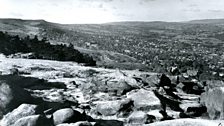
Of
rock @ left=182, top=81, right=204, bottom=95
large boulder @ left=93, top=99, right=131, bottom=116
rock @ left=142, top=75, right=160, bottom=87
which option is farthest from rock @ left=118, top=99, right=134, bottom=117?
rock @ left=182, top=81, right=204, bottom=95

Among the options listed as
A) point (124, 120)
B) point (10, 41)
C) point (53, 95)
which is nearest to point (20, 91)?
point (53, 95)

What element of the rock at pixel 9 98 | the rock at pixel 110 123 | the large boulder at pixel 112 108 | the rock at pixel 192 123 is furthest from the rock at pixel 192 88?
the rock at pixel 9 98

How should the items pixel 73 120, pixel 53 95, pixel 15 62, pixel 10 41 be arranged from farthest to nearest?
pixel 10 41, pixel 15 62, pixel 53 95, pixel 73 120

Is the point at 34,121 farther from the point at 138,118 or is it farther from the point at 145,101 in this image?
the point at 145,101

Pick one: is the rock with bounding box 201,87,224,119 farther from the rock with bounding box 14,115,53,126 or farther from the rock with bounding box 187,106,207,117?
the rock with bounding box 14,115,53,126

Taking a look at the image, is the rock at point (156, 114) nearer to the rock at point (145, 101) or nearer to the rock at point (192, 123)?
the rock at point (145, 101)

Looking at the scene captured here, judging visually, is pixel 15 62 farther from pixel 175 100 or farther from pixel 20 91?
pixel 175 100
